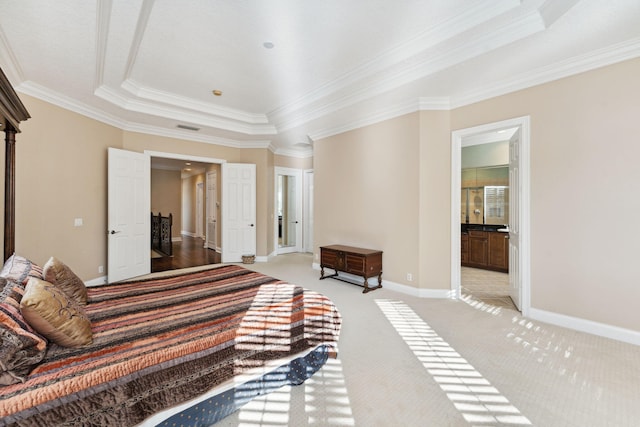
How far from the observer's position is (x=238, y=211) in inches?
255

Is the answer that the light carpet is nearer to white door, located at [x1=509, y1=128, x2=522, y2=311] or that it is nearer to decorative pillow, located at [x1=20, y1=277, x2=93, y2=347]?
white door, located at [x1=509, y1=128, x2=522, y2=311]

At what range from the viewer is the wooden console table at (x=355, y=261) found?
169 inches

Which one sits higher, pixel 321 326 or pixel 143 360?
pixel 143 360

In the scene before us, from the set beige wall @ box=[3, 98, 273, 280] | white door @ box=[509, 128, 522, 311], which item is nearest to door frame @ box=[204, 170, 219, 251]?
beige wall @ box=[3, 98, 273, 280]

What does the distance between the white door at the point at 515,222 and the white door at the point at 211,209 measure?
267 inches

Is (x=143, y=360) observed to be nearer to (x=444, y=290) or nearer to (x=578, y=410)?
(x=578, y=410)

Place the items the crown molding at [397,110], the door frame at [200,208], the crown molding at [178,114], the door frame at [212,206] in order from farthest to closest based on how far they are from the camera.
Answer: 1. the door frame at [200,208]
2. the door frame at [212,206]
3. the crown molding at [178,114]
4. the crown molding at [397,110]

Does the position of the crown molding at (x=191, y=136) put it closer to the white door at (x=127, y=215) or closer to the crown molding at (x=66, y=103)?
the crown molding at (x=66, y=103)

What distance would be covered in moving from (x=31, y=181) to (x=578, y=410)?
19.3 ft

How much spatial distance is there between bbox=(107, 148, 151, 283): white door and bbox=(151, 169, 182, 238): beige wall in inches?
207

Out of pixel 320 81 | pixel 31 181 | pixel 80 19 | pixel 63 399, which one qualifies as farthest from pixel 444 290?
pixel 31 181

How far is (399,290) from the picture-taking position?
4.33 meters

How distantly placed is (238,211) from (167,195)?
557 cm

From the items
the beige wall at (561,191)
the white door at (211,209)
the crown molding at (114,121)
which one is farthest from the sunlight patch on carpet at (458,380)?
the white door at (211,209)
